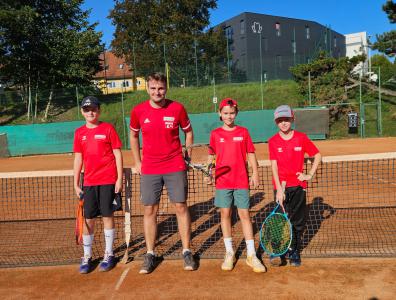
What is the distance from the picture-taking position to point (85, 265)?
4.10 m

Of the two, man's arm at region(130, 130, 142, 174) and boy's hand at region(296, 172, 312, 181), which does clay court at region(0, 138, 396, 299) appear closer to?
boy's hand at region(296, 172, 312, 181)

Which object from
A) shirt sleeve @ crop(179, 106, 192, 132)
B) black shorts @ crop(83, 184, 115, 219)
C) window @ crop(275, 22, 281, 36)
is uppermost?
window @ crop(275, 22, 281, 36)

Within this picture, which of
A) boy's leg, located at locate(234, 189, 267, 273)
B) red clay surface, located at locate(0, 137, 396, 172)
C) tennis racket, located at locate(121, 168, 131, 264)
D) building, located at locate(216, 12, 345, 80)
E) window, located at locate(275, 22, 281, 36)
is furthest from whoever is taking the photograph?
window, located at locate(275, 22, 281, 36)

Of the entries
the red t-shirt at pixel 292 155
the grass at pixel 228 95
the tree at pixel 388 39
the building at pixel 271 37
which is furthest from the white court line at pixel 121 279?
the building at pixel 271 37

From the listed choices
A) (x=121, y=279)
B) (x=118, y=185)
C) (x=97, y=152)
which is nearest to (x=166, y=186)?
(x=118, y=185)

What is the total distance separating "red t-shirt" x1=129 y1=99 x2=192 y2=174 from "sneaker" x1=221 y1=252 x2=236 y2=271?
103cm

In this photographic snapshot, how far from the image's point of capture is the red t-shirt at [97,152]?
4070 mm

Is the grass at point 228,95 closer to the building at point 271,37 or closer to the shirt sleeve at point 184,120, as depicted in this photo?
the building at point 271,37

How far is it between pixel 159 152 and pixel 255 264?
Result: 150cm

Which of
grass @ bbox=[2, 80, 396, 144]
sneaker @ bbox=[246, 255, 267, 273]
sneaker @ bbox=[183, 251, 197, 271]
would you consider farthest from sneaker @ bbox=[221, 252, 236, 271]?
grass @ bbox=[2, 80, 396, 144]

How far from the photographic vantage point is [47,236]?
18.1 ft

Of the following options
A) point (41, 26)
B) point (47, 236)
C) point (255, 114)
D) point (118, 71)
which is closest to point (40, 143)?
point (41, 26)

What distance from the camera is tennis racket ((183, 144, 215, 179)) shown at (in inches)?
162

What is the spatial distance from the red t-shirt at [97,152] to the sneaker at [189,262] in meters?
1.10
